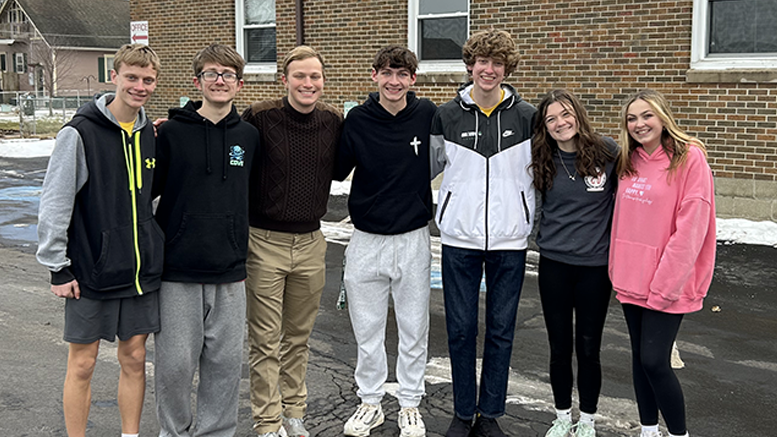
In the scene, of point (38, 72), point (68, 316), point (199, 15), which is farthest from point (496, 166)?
point (38, 72)

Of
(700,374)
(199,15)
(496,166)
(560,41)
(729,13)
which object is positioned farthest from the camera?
(199,15)

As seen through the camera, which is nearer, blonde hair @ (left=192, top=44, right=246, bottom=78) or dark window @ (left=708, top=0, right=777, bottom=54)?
blonde hair @ (left=192, top=44, right=246, bottom=78)

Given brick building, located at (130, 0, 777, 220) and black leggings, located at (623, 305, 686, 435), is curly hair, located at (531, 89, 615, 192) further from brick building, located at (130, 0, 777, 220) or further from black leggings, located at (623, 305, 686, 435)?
brick building, located at (130, 0, 777, 220)

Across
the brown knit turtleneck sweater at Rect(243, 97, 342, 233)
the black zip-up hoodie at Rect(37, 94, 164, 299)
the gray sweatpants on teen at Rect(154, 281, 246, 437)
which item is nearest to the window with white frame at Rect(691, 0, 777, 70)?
the brown knit turtleneck sweater at Rect(243, 97, 342, 233)

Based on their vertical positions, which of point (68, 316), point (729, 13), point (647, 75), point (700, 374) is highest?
point (729, 13)

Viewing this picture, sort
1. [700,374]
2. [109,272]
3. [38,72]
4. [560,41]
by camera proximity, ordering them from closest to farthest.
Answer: [109,272] < [700,374] < [560,41] < [38,72]

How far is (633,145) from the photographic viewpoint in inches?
154

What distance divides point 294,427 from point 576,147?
2.16 meters

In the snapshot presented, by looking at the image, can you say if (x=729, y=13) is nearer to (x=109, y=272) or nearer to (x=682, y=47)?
(x=682, y=47)

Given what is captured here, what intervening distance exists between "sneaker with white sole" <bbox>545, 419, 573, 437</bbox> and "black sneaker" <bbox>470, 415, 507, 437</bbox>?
10.3 inches

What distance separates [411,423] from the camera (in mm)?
4254

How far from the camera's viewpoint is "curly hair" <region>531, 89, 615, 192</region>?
13.0 feet

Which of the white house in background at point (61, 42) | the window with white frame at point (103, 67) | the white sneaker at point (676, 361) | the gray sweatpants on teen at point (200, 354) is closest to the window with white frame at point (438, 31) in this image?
the white sneaker at point (676, 361)

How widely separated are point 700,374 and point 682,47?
5835 millimetres
